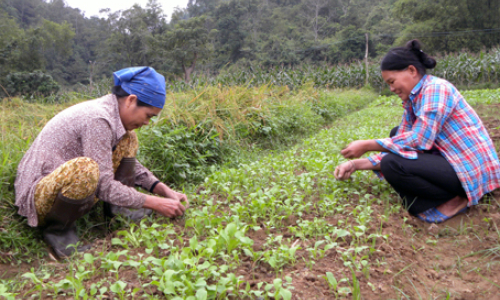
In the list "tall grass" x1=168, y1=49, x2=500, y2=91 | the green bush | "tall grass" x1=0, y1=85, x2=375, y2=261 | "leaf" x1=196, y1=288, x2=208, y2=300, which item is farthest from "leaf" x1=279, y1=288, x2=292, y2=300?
"tall grass" x1=168, y1=49, x2=500, y2=91

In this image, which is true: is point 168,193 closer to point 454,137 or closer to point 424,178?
point 424,178

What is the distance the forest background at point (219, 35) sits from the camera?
33844 mm

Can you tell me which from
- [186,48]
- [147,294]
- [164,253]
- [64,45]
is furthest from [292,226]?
[64,45]

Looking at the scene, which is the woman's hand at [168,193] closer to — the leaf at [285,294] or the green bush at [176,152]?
the green bush at [176,152]

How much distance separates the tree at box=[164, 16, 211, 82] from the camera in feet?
130

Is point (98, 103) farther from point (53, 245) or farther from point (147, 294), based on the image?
point (147, 294)

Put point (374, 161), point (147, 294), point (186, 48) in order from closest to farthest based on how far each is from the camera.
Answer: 1. point (147, 294)
2. point (374, 161)
3. point (186, 48)

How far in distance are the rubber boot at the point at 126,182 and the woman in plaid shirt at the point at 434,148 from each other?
1845mm

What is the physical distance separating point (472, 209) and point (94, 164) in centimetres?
282

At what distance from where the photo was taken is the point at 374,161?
293 cm

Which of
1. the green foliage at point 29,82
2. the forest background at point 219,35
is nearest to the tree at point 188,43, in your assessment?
the forest background at point 219,35

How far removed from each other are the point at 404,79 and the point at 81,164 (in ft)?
7.82

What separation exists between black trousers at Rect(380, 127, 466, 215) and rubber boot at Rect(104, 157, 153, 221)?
2046 millimetres

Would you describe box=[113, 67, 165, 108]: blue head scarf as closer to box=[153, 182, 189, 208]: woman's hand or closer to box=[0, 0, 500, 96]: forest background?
box=[153, 182, 189, 208]: woman's hand
